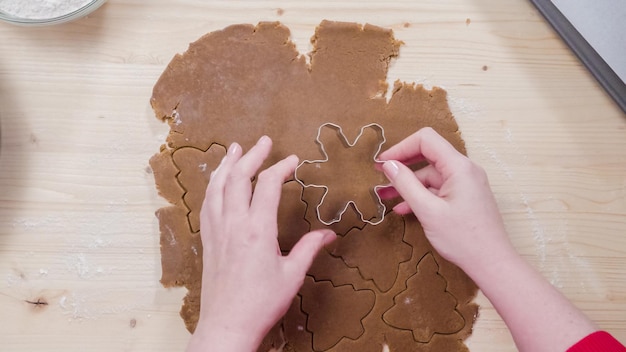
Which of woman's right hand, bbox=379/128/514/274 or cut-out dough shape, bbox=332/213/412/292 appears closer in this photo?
woman's right hand, bbox=379/128/514/274

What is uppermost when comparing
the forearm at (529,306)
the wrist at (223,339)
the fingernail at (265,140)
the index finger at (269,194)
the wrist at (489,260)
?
the fingernail at (265,140)

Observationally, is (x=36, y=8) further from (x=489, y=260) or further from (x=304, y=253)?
(x=489, y=260)

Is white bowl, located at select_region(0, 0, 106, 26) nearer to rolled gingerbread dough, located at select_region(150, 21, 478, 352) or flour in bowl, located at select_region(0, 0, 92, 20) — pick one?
flour in bowl, located at select_region(0, 0, 92, 20)

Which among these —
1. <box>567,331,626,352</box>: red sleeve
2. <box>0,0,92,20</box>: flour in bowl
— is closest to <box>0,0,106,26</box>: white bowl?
<box>0,0,92,20</box>: flour in bowl

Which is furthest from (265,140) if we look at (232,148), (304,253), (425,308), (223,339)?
(425,308)

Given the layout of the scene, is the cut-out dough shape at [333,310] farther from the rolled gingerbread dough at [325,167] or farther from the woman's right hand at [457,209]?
the woman's right hand at [457,209]

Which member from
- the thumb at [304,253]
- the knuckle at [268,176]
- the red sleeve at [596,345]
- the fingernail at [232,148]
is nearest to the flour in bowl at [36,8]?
the fingernail at [232,148]

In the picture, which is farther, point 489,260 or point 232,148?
point 232,148
